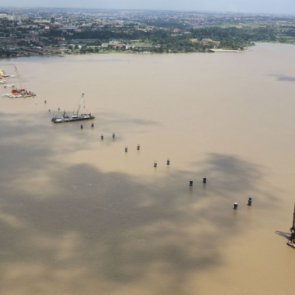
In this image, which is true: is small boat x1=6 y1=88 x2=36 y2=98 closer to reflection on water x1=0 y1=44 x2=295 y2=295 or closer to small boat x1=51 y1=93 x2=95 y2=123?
reflection on water x1=0 y1=44 x2=295 y2=295

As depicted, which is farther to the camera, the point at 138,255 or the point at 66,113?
the point at 66,113

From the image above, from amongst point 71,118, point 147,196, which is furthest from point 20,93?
point 147,196

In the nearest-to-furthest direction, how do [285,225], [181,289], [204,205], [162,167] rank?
[181,289]
[285,225]
[204,205]
[162,167]

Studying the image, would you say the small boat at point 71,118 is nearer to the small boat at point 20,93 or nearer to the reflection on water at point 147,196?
the reflection on water at point 147,196

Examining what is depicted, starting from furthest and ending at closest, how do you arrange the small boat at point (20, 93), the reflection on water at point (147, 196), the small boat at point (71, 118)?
1. the small boat at point (20, 93)
2. the small boat at point (71, 118)
3. the reflection on water at point (147, 196)

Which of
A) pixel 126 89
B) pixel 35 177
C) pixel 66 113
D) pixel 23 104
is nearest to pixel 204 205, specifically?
pixel 35 177

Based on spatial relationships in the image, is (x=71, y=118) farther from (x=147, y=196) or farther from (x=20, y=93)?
(x=147, y=196)

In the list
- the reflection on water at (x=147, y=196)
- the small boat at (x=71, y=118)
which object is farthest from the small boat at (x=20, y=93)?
the small boat at (x=71, y=118)

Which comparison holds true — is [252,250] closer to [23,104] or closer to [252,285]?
[252,285]
